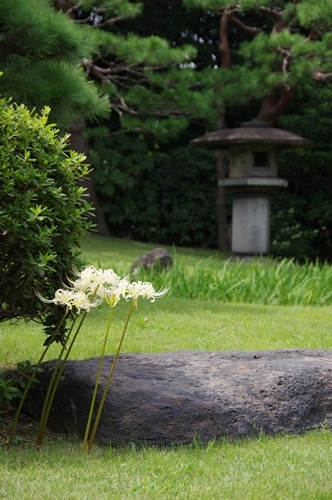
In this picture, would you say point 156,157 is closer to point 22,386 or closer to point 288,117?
point 288,117

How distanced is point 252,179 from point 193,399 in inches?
357

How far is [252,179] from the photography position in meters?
12.2

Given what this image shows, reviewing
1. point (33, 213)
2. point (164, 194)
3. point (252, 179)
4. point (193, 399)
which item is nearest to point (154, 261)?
point (252, 179)

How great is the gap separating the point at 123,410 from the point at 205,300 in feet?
14.7

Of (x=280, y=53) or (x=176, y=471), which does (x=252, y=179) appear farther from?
(x=176, y=471)

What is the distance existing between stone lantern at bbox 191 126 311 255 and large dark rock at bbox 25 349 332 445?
8.60m

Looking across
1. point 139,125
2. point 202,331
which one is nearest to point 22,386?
point 202,331

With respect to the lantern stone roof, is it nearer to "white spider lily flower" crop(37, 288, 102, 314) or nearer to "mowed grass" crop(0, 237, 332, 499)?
"mowed grass" crop(0, 237, 332, 499)

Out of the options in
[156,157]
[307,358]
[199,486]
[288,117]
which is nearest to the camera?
[199,486]

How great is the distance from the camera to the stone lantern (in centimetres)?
1217

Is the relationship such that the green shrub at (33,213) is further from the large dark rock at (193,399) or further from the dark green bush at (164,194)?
the dark green bush at (164,194)

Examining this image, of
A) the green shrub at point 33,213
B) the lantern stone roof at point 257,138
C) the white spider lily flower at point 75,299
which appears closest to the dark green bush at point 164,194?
the lantern stone roof at point 257,138

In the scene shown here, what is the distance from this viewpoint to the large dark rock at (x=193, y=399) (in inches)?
130

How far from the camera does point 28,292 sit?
3.32 meters
